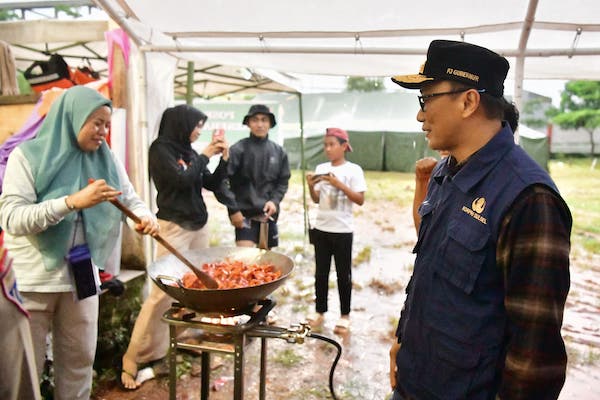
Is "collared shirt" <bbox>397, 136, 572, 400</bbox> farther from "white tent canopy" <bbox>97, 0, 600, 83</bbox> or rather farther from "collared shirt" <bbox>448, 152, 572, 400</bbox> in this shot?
"white tent canopy" <bbox>97, 0, 600, 83</bbox>

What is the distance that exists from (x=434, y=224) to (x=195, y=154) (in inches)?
103

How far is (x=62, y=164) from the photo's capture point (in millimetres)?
2242

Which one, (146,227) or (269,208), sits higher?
(146,227)

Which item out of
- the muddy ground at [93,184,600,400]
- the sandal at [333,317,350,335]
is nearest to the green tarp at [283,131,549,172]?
the muddy ground at [93,184,600,400]

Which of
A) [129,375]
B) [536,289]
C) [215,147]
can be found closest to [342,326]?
[129,375]

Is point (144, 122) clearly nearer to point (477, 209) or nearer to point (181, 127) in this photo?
point (181, 127)

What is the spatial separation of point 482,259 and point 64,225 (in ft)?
6.70

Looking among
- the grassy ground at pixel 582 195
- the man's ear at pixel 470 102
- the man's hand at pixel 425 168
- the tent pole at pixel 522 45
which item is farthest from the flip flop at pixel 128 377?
the grassy ground at pixel 582 195

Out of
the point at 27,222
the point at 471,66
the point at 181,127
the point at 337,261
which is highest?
the point at 471,66

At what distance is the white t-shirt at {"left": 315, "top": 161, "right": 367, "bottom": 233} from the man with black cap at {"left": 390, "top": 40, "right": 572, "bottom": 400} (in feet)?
8.08

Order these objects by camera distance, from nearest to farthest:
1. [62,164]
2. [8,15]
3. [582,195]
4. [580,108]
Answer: [62,164] < [582,195] < [8,15] < [580,108]

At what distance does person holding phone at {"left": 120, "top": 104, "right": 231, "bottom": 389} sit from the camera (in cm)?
328

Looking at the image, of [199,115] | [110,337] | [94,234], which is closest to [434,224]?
[94,234]

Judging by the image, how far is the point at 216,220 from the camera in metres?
9.51
